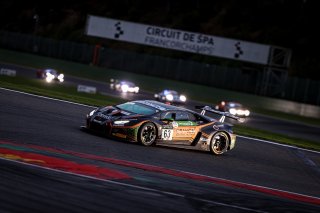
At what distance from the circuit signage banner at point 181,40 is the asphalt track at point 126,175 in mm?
34315

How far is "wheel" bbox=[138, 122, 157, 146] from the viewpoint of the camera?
1670cm

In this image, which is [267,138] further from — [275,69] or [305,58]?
[305,58]

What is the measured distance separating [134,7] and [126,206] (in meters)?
69.9

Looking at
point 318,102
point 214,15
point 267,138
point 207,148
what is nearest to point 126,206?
point 207,148

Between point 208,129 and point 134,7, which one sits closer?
point 208,129

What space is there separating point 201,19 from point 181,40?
18.3 meters

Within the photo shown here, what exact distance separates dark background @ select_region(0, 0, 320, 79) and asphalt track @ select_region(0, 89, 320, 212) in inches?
1720

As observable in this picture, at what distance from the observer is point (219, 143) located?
1844cm

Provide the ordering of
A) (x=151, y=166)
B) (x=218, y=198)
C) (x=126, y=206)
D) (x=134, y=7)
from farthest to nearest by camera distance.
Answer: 1. (x=134, y=7)
2. (x=151, y=166)
3. (x=218, y=198)
4. (x=126, y=206)

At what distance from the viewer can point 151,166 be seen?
44.4 feet

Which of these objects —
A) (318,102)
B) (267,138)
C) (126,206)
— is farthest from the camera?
(318,102)

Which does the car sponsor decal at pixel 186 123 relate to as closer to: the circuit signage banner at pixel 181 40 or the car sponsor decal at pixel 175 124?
the car sponsor decal at pixel 175 124

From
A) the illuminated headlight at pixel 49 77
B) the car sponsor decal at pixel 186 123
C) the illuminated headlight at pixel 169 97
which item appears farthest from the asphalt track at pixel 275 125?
the car sponsor decal at pixel 186 123

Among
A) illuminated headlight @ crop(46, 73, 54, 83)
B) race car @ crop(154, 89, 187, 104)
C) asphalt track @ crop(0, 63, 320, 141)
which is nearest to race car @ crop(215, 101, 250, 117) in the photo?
asphalt track @ crop(0, 63, 320, 141)
